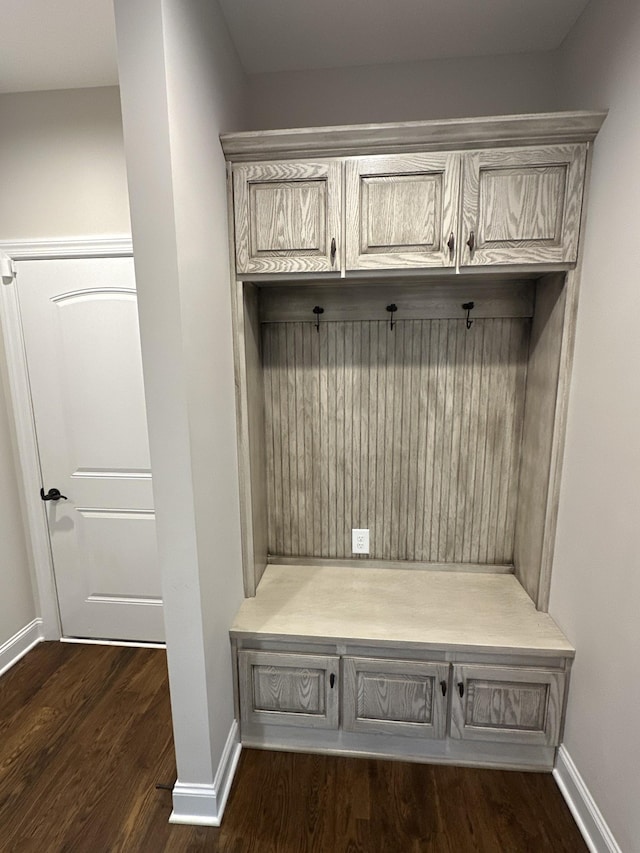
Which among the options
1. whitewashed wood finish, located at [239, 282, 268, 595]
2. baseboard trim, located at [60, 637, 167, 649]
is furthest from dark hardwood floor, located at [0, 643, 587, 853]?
whitewashed wood finish, located at [239, 282, 268, 595]

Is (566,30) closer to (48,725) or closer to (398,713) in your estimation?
(398,713)

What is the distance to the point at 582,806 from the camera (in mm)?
1524

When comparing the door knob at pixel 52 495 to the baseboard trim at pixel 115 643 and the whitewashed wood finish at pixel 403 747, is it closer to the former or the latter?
the baseboard trim at pixel 115 643

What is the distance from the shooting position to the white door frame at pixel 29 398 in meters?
2.19

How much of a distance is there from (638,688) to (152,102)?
2.08 m

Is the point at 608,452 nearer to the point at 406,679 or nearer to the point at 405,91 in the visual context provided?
the point at 406,679

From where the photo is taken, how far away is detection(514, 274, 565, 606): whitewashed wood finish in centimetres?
174

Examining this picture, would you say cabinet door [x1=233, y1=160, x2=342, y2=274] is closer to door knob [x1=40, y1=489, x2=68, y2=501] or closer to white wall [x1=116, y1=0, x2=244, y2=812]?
white wall [x1=116, y1=0, x2=244, y2=812]

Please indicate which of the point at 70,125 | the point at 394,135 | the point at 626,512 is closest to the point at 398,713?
the point at 626,512

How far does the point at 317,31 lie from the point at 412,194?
788 millimetres

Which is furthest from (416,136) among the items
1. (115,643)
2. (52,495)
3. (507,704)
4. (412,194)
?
(115,643)

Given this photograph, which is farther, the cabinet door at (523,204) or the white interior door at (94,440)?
the white interior door at (94,440)

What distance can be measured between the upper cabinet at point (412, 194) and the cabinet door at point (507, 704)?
4.99 ft

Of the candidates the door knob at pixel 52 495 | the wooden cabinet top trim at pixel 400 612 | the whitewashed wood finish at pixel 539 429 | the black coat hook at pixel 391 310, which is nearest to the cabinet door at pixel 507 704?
the wooden cabinet top trim at pixel 400 612
